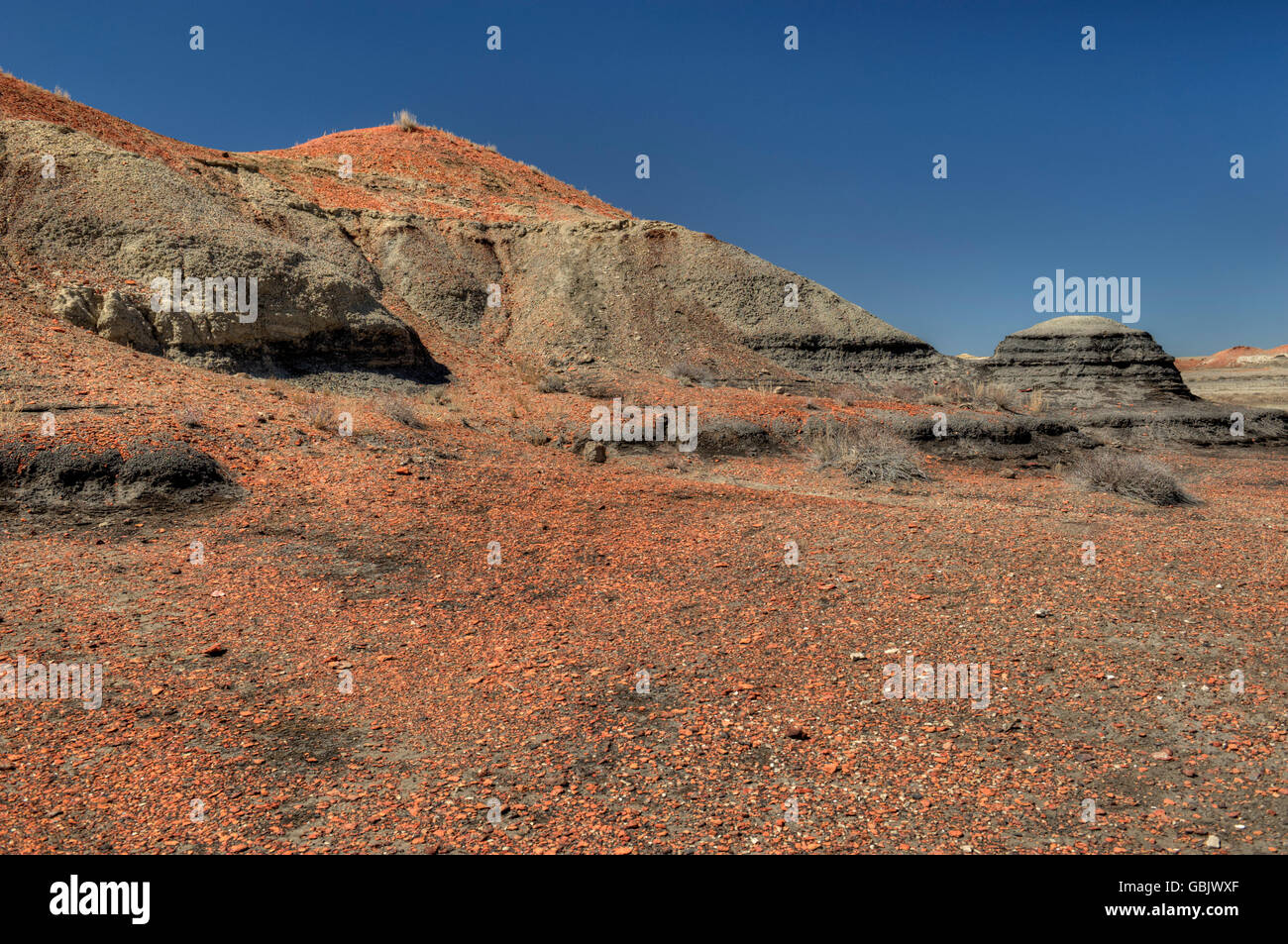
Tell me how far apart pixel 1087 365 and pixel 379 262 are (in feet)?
76.2

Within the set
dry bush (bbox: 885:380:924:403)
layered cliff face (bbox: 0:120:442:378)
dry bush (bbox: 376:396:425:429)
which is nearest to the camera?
dry bush (bbox: 376:396:425:429)

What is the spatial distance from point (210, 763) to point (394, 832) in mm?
1271

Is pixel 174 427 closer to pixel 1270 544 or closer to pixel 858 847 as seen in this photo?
pixel 858 847

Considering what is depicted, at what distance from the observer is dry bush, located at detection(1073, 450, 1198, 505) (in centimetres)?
1146

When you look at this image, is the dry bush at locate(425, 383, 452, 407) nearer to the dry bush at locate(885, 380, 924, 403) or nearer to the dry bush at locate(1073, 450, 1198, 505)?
the dry bush at locate(885, 380, 924, 403)

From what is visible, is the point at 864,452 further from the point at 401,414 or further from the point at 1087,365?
the point at 1087,365

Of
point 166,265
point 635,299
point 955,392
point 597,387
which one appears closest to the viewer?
point 166,265

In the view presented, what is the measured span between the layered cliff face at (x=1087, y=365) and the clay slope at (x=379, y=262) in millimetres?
3693

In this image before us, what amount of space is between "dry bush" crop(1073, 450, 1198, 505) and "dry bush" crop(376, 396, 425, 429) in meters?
11.0

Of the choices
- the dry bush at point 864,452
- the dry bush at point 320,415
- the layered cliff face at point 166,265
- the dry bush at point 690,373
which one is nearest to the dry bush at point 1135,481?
the dry bush at point 864,452

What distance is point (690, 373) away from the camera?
67.5 feet

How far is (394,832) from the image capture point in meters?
3.62

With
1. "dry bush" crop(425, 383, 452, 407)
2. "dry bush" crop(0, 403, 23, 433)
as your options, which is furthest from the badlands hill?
"dry bush" crop(0, 403, 23, 433)

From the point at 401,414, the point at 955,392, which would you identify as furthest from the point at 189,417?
the point at 955,392
